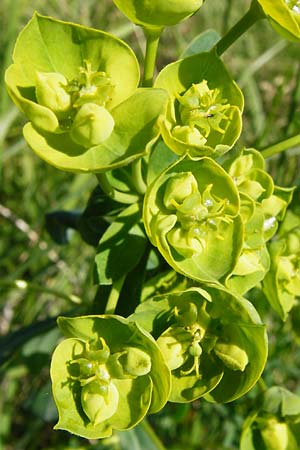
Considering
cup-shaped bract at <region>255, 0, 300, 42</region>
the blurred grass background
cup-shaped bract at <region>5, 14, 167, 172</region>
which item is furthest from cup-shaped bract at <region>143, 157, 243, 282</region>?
the blurred grass background

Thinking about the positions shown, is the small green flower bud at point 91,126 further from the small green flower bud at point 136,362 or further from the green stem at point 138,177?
the small green flower bud at point 136,362

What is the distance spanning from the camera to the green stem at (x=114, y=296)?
5.33 feet

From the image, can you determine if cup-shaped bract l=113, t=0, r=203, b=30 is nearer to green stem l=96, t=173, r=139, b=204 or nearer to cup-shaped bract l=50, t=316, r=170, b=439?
green stem l=96, t=173, r=139, b=204

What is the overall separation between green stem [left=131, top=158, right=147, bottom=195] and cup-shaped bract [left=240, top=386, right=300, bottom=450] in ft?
2.19

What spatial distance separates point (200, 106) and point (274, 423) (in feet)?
2.95

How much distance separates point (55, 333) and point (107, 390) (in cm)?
120

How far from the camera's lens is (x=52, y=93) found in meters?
1.50

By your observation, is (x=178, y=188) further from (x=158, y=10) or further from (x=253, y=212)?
(x=158, y=10)

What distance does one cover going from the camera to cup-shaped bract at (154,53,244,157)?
5.05ft

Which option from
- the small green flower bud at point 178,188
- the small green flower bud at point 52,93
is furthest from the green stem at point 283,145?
the small green flower bud at point 52,93

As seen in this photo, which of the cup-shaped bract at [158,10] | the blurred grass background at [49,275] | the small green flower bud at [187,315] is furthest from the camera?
the blurred grass background at [49,275]

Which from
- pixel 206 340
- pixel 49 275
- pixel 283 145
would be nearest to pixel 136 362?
pixel 206 340

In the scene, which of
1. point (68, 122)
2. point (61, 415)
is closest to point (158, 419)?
point (61, 415)

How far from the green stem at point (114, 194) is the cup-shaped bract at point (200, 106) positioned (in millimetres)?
192
